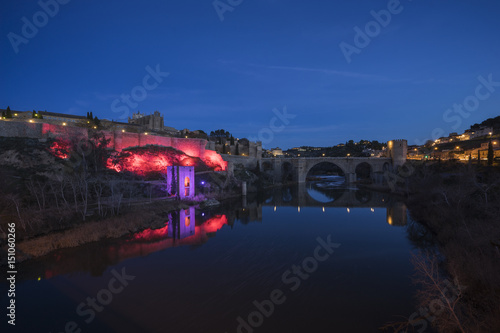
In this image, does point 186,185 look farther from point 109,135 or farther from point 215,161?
point 109,135

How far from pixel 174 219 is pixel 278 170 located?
134 ft

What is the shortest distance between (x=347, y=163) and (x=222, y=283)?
181ft

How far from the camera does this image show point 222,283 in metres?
10.2

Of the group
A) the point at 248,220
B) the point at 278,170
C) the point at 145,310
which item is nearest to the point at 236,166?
the point at 278,170

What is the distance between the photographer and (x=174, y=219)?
21.8m

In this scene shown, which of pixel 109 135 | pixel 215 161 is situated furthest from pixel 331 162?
pixel 109 135

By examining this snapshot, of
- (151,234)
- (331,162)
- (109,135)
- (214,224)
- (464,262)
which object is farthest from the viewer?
(331,162)

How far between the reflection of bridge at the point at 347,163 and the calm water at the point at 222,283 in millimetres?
40656

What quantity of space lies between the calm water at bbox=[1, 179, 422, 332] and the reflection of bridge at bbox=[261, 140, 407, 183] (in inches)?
1601

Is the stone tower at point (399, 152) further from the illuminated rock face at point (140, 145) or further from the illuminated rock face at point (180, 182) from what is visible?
the illuminated rock face at point (180, 182)

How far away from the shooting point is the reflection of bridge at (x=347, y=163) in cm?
5204

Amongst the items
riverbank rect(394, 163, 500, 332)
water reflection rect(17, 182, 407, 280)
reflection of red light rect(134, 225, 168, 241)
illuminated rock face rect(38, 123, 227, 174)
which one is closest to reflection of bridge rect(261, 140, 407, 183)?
illuminated rock face rect(38, 123, 227, 174)

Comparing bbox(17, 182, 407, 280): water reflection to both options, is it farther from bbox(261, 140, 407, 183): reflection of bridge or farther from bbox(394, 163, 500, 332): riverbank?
bbox(261, 140, 407, 183): reflection of bridge

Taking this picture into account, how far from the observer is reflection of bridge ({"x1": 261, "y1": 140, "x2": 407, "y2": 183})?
52041mm
